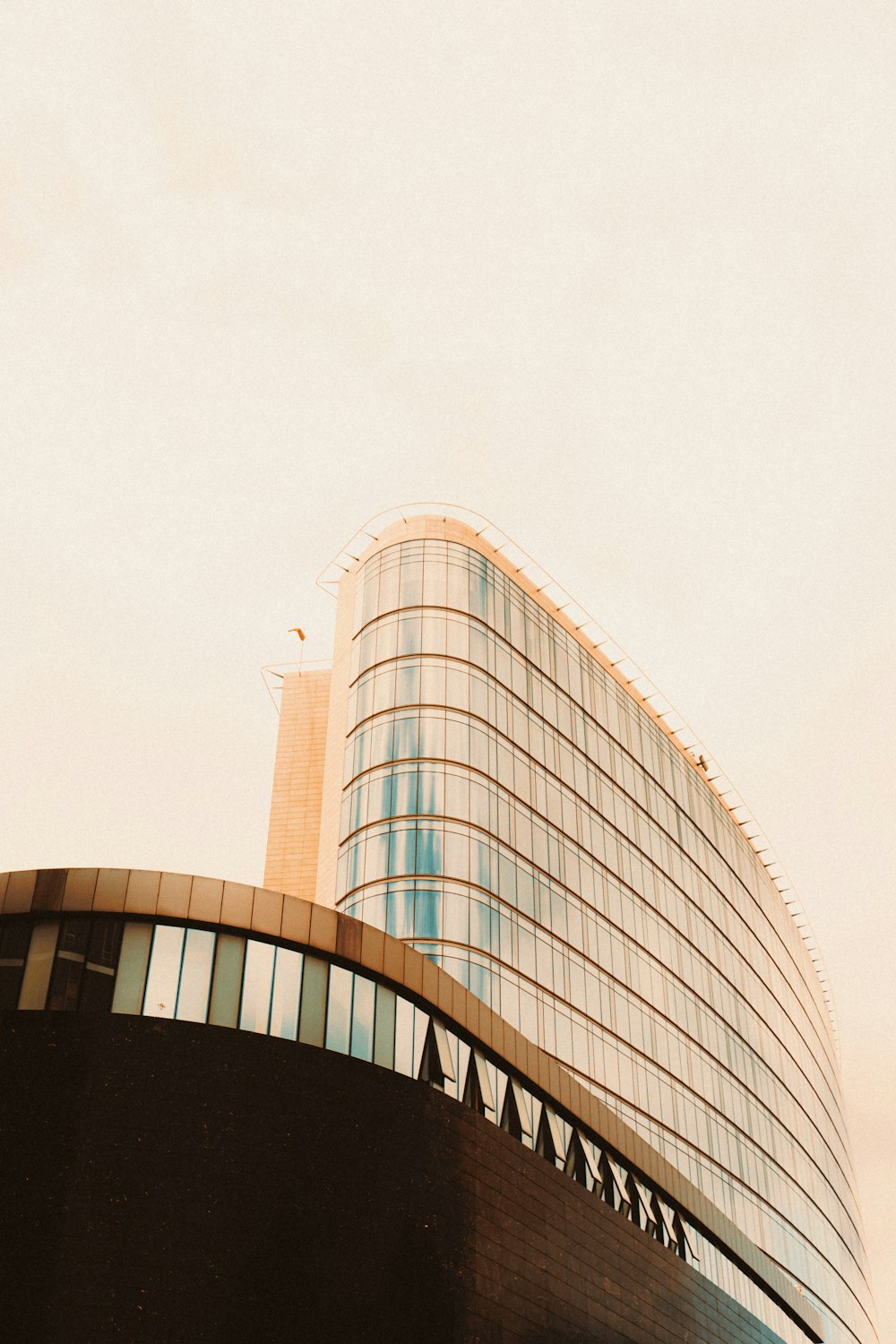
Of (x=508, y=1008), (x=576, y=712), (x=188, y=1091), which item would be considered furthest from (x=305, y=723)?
(x=188, y=1091)

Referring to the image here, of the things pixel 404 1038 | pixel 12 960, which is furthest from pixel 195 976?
pixel 404 1038

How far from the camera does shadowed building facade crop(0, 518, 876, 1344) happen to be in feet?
85.6

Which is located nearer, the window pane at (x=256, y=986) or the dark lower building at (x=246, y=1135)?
the dark lower building at (x=246, y=1135)

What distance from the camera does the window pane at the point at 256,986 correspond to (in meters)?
28.2

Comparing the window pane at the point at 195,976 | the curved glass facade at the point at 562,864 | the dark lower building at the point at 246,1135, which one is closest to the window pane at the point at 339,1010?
the dark lower building at the point at 246,1135

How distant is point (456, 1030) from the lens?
34.6 metres

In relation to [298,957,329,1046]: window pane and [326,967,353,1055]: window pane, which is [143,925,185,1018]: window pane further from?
[326,967,353,1055]: window pane

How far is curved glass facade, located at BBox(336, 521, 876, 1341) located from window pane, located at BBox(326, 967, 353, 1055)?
1894 cm

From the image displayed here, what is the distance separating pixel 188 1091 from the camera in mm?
26266

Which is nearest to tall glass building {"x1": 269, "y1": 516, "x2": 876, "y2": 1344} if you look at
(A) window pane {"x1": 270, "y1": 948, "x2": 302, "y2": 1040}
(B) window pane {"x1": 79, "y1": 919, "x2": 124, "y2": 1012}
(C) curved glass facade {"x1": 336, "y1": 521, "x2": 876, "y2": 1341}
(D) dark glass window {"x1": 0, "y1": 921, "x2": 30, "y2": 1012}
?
(C) curved glass facade {"x1": 336, "y1": 521, "x2": 876, "y2": 1341}

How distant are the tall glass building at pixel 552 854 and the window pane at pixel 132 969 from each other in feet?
74.9

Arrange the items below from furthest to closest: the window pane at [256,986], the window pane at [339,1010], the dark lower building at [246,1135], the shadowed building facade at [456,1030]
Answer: the window pane at [339,1010] < the window pane at [256,986] < the shadowed building facade at [456,1030] < the dark lower building at [246,1135]

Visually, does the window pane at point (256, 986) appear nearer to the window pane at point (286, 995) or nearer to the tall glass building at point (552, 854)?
the window pane at point (286, 995)

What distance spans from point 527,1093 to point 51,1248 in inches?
708
